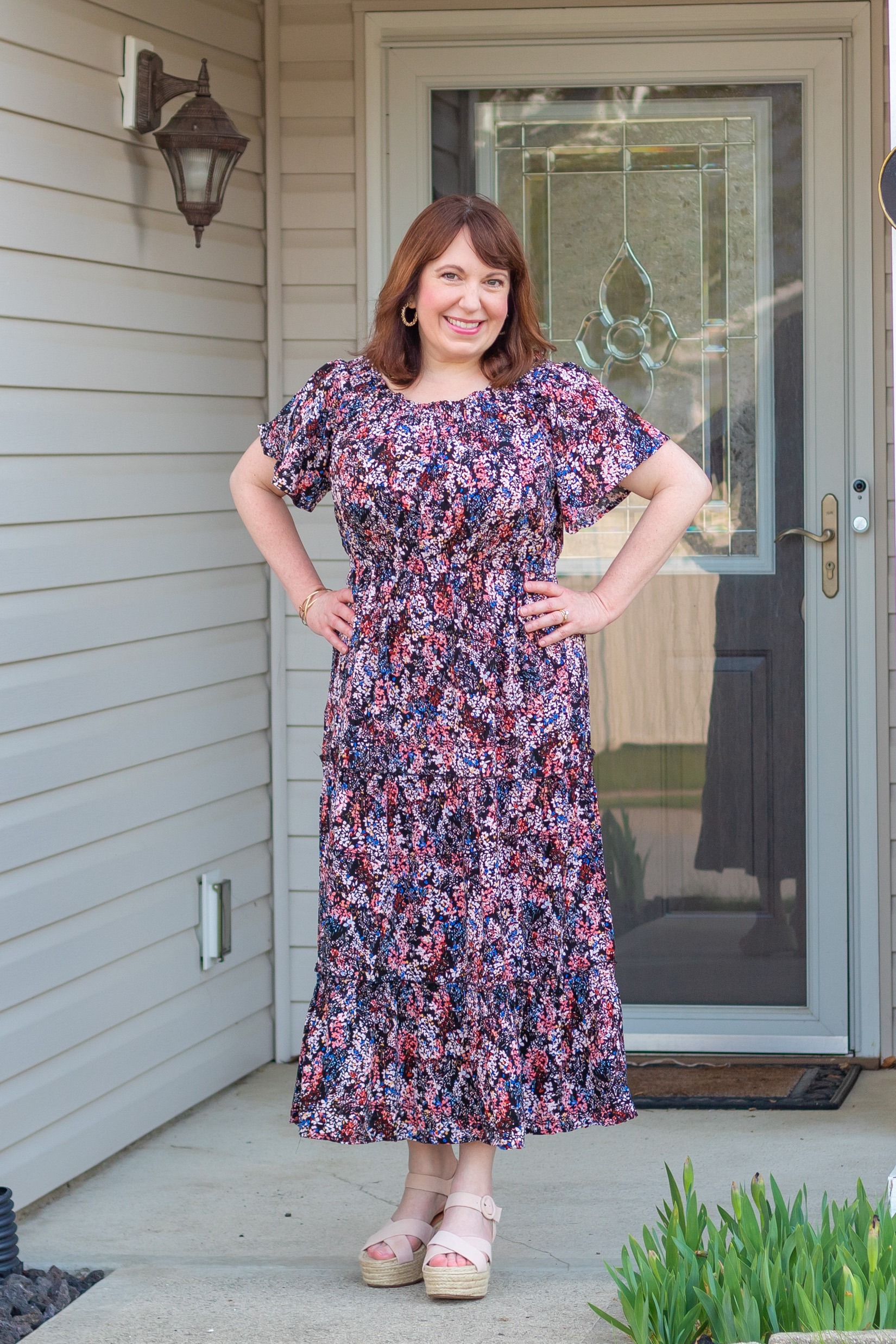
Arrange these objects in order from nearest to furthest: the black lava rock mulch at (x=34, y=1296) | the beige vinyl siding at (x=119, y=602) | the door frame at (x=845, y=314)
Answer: the black lava rock mulch at (x=34, y=1296)
the beige vinyl siding at (x=119, y=602)
the door frame at (x=845, y=314)

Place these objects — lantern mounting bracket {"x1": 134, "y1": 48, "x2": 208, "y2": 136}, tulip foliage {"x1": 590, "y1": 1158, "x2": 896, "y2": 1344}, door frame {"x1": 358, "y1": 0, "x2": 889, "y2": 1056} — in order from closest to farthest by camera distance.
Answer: tulip foliage {"x1": 590, "y1": 1158, "x2": 896, "y2": 1344} → lantern mounting bracket {"x1": 134, "y1": 48, "x2": 208, "y2": 136} → door frame {"x1": 358, "y1": 0, "x2": 889, "y2": 1056}

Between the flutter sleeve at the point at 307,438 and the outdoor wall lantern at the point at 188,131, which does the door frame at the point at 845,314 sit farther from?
the flutter sleeve at the point at 307,438

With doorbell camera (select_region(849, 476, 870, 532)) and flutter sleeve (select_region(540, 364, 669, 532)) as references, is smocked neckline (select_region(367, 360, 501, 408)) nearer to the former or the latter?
flutter sleeve (select_region(540, 364, 669, 532))

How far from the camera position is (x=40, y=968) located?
296 centimetres

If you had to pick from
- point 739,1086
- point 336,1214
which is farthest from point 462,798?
point 739,1086

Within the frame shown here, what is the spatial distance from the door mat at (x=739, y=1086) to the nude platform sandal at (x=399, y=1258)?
113cm

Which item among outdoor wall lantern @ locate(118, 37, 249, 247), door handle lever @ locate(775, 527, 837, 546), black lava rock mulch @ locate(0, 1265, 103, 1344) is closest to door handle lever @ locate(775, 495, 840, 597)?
door handle lever @ locate(775, 527, 837, 546)

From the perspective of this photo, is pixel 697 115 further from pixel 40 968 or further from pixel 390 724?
Result: pixel 40 968

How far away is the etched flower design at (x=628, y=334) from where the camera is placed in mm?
3783

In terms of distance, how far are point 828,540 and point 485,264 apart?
5.37ft

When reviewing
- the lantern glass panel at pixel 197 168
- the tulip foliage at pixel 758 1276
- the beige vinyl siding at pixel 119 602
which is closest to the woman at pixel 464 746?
the tulip foliage at pixel 758 1276

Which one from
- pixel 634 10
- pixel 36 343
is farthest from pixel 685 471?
pixel 634 10

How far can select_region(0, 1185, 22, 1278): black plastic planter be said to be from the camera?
2561 mm

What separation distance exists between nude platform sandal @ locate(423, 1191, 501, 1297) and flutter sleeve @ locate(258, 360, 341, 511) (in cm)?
110
